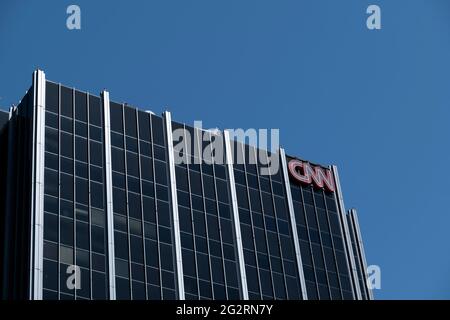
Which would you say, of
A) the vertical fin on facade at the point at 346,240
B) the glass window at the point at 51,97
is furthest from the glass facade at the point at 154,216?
the vertical fin on facade at the point at 346,240

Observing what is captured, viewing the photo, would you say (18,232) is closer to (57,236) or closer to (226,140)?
(57,236)

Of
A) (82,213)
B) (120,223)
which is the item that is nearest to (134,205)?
(120,223)

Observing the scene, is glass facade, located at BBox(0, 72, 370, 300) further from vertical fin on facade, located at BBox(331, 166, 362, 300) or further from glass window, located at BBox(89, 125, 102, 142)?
vertical fin on facade, located at BBox(331, 166, 362, 300)

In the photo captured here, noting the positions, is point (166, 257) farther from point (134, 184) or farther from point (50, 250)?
point (50, 250)

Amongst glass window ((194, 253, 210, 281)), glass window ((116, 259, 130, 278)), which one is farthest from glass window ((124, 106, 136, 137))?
glass window ((116, 259, 130, 278))

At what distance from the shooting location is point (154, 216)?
3693 inches

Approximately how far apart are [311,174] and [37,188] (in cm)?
3211

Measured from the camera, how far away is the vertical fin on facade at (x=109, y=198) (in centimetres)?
8662

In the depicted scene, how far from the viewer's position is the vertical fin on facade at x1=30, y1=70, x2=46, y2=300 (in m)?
82.8

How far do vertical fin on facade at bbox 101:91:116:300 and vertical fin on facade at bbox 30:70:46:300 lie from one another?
5.49 m
